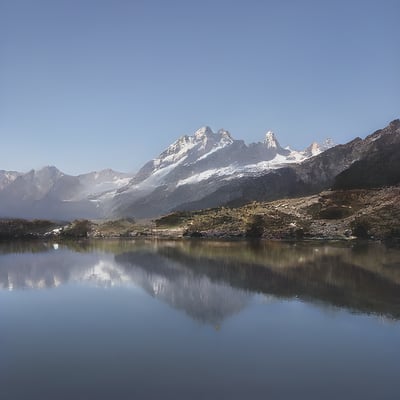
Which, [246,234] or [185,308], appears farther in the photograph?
[246,234]

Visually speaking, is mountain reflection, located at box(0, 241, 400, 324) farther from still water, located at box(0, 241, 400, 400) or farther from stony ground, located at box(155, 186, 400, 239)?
stony ground, located at box(155, 186, 400, 239)

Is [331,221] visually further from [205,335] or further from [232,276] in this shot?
[205,335]

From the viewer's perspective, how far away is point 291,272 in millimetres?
79312

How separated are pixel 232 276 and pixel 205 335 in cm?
3788

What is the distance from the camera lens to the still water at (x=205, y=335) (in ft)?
93.4

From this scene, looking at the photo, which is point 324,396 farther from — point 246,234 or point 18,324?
point 246,234

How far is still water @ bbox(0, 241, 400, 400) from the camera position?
28469mm

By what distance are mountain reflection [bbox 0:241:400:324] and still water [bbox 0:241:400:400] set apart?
0.34 metres

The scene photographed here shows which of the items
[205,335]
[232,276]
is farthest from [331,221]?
[205,335]

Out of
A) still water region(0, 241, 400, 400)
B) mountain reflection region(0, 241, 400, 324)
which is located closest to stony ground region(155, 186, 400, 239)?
mountain reflection region(0, 241, 400, 324)

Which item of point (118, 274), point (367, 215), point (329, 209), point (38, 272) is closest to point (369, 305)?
point (118, 274)

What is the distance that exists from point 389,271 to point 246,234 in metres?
109

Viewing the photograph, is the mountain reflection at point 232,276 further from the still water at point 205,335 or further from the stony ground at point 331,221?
the stony ground at point 331,221

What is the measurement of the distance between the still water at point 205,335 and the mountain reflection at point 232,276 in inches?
13.2
